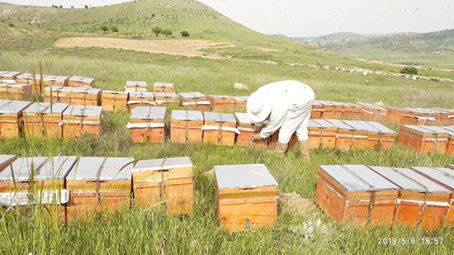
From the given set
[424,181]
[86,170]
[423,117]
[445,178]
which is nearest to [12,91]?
[86,170]

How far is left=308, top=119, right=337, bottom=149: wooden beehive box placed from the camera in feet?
25.4

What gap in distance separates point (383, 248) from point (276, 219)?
1.29 m

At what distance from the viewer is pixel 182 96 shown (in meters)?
10.7

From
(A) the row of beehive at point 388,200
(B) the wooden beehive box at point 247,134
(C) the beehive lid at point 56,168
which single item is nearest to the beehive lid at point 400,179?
(A) the row of beehive at point 388,200

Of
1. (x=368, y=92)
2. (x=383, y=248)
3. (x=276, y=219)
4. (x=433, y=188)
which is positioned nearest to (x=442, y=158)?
(x=433, y=188)

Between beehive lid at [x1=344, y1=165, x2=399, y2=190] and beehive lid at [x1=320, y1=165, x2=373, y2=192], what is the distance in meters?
0.08

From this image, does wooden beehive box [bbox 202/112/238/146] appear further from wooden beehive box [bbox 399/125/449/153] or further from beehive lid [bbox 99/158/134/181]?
wooden beehive box [bbox 399/125/449/153]

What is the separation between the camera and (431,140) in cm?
801

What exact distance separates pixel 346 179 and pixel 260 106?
2768 millimetres

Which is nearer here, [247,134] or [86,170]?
[86,170]

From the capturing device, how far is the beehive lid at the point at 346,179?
13.4ft

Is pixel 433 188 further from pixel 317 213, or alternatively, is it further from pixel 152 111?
pixel 152 111

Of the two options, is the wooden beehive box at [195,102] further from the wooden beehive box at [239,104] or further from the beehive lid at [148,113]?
the beehive lid at [148,113]

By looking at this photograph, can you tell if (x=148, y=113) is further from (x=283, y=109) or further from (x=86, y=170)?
(x=86, y=170)
